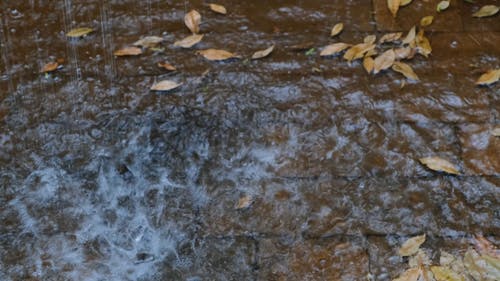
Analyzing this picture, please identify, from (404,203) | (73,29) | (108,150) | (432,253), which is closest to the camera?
(432,253)

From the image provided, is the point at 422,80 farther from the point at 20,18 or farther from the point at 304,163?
the point at 20,18

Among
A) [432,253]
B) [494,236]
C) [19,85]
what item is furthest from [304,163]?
[19,85]

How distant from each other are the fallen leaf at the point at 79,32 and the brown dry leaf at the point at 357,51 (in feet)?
5.24

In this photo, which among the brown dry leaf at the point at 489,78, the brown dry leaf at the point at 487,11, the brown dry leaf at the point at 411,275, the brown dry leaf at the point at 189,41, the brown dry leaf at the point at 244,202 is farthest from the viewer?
the brown dry leaf at the point at 487,11

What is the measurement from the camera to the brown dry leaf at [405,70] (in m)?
3.53

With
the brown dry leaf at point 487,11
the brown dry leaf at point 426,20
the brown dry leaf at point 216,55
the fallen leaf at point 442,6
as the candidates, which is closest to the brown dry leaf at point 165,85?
the brown dry leaf at point 216,55

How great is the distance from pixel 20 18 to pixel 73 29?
0.37 metres

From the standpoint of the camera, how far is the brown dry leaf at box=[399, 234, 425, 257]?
9.35 ft

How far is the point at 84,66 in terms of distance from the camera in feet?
12.0

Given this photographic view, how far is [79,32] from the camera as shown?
12.5ft

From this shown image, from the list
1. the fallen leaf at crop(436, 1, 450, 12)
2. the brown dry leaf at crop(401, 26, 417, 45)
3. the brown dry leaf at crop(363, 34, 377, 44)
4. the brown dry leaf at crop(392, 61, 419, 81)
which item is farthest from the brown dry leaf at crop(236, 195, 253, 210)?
the fallen leaf at crop(436, 1, 450, 12)

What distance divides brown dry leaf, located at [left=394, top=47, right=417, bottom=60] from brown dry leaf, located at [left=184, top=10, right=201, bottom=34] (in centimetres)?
122

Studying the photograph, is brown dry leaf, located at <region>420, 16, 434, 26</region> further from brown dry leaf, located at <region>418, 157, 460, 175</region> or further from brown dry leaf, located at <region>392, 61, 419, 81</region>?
brown dry leaf, located at <region>418, 157, 460, 175</region>

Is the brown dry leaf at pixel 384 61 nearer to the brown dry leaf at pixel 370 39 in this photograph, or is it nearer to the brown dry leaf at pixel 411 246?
the brown dry leaf at pixel 370 39
